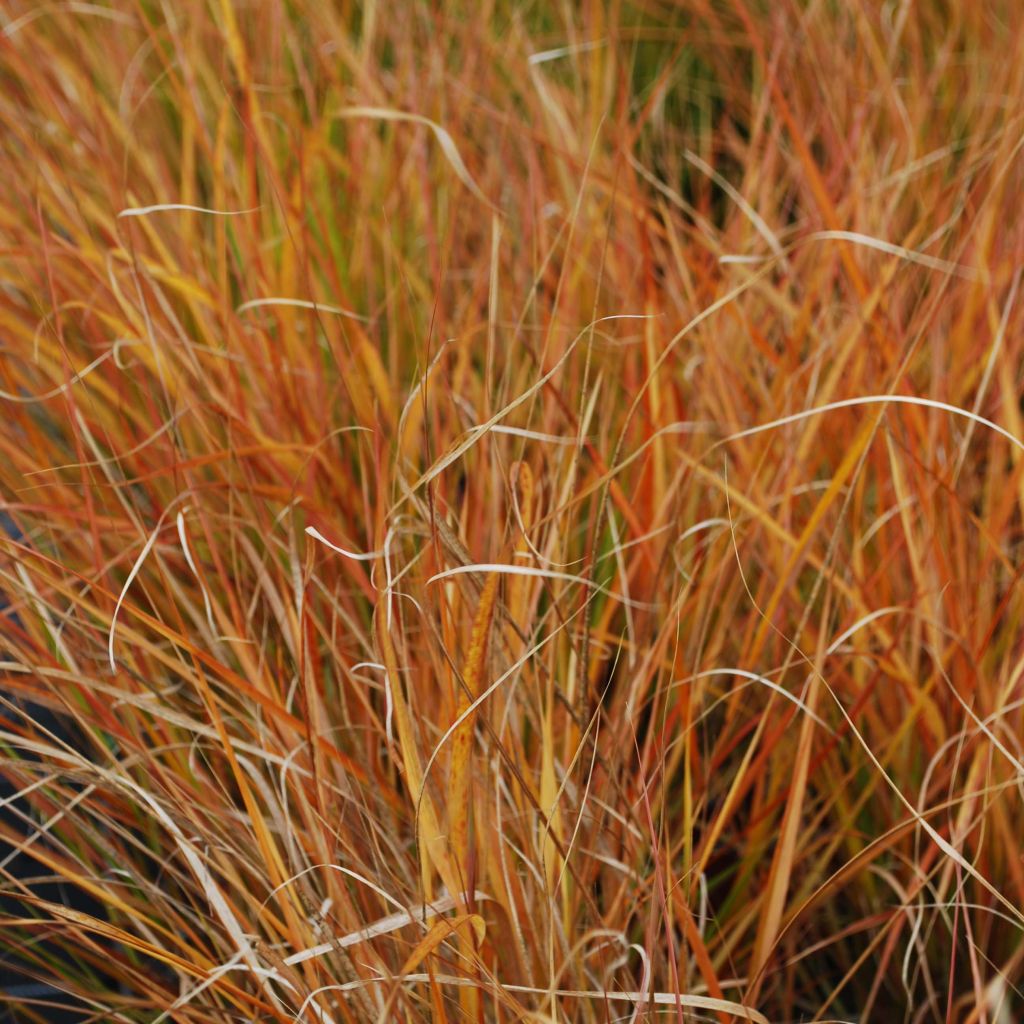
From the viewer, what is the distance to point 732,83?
1213 millimetres

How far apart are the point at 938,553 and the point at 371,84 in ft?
1.89

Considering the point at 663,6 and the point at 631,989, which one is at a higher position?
the point at 663,6

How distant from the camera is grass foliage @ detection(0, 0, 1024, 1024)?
468 mm

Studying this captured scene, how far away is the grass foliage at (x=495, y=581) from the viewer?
468 mm

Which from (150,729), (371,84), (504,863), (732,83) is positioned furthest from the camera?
(732,83)

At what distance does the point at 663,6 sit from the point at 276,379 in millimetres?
893

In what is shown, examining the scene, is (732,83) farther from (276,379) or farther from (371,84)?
(276,379)

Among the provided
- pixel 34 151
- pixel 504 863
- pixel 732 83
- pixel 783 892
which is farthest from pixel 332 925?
pixel 732 83

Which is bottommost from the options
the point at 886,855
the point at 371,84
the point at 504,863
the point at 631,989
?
the point at 886,855

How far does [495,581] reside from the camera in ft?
1.39

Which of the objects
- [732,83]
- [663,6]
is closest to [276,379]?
[732,83]

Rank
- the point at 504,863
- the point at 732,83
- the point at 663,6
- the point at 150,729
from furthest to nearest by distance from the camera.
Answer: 1. the point at 663,6
2. the point at 732,83
3. the point at 150,729
4. the point at 504,863

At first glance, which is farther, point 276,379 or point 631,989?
point 276,379

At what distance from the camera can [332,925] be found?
49cm
